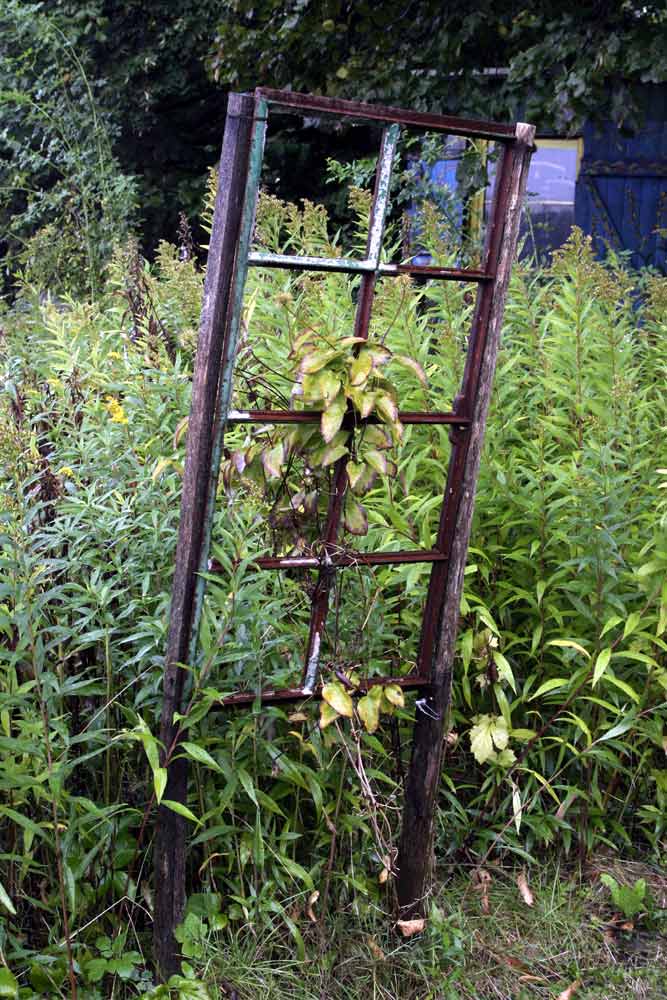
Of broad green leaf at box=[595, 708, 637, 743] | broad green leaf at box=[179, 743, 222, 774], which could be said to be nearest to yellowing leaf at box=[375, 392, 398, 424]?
broad green leaf at box=[179, 743, 222, 774]

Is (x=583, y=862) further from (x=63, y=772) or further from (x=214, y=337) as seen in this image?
(x=214, y=337)

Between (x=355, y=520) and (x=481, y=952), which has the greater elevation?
(x=355, y=520)

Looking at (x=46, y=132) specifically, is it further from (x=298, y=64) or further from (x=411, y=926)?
(x=411, y=926)

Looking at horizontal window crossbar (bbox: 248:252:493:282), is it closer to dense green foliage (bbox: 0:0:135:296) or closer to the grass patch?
the grass patch

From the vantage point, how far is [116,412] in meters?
3.19

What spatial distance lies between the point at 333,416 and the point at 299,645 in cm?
69

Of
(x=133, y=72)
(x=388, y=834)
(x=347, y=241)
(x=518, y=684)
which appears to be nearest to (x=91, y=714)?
(x=388, y=834)

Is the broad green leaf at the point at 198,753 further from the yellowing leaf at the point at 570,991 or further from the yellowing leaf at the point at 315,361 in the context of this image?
the yellowing leaf at the point at 570,991

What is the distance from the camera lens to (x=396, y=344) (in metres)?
3.48

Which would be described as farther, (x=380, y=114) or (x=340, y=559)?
(x=340, y=559)

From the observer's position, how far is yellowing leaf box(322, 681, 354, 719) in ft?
7.86

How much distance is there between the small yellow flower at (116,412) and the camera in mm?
3076

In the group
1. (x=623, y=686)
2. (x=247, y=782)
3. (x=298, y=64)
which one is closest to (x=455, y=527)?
(x=623, y=686)

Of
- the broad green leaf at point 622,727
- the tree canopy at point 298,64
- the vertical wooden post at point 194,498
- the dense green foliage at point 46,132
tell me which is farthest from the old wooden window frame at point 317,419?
the dense green foliage at point 46,132
